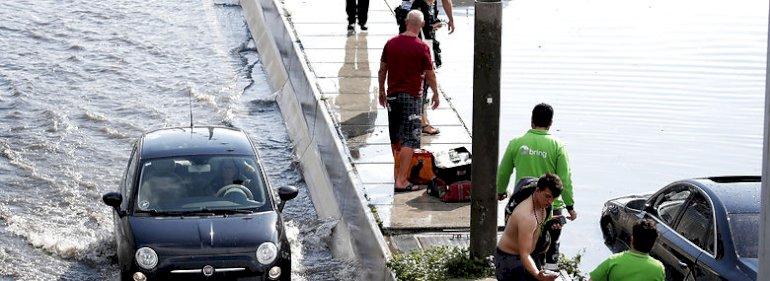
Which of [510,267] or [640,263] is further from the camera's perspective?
[510,267]

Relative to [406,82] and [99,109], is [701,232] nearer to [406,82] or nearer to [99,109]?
[406,82]

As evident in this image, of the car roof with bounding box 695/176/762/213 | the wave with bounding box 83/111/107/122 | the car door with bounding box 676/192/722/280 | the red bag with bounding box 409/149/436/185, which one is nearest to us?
the car door with bounding box 676/192/722/280

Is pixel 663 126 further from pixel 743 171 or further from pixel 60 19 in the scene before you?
pixel 60 19

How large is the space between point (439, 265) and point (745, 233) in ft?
8.26

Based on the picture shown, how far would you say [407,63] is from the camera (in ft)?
47.5

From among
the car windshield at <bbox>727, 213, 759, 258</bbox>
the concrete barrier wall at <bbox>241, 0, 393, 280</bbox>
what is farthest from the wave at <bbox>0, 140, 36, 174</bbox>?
the car windshield at <bbox>727, 213, 759, 258</bbox>

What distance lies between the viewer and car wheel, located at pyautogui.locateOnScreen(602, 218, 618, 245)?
13.8m

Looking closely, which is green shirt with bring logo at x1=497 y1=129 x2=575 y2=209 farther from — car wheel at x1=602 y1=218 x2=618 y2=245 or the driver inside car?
the driver inside car

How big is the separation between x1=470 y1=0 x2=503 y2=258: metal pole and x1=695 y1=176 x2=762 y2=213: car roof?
1850 mm

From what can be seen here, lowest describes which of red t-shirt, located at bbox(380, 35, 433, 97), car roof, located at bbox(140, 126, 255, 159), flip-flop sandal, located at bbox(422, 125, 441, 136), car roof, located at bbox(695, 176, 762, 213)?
flip-flop sandal, located at bbox(422, 125, 441, 136)

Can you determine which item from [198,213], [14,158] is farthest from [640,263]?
[14,158]

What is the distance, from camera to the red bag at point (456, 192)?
1433cm

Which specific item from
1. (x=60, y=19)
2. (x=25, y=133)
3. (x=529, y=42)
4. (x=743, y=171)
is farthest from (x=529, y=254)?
(x=60, y=19)

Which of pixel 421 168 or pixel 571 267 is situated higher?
pixel 421 168
